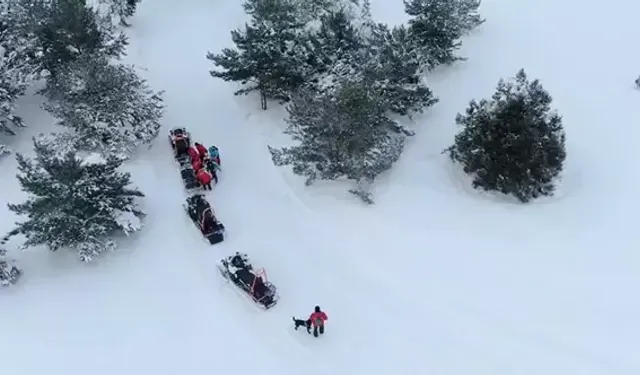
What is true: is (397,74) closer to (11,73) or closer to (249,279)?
(249,279)

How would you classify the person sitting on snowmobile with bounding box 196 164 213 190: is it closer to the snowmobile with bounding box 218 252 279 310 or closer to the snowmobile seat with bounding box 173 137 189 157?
the snowmobile seat with bounding box 173 137 189 157

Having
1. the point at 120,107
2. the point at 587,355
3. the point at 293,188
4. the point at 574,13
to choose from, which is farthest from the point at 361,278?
the point at 574,13

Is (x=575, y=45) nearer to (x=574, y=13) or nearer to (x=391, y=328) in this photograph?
(x=574, y=13)

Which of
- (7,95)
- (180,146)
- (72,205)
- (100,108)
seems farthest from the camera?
(180,146)

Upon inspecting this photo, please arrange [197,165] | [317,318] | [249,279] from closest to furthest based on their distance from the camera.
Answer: [317,318] < [249,279] < [197,165]

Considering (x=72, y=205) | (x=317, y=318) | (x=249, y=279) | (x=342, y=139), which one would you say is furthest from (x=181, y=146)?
(x=317, y=318)

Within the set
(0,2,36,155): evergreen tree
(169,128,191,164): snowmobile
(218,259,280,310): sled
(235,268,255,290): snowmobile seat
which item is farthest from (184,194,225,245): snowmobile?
(0,2,36,155): evergreen tree
